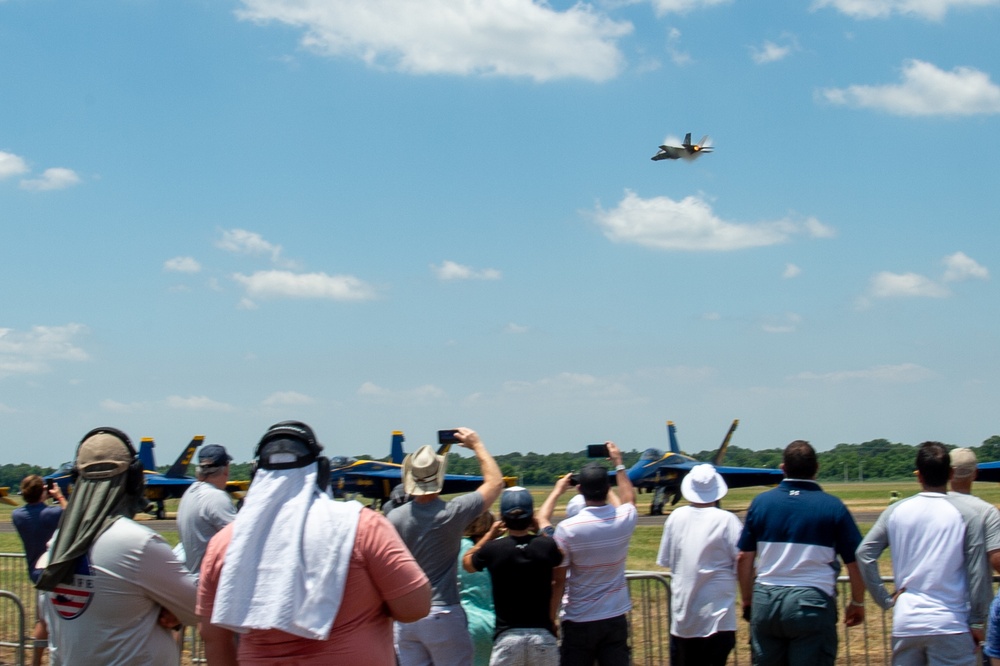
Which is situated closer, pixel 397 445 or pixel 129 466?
pixel 129 466

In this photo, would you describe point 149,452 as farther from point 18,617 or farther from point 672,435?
point 18,617

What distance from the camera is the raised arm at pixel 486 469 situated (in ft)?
14.9

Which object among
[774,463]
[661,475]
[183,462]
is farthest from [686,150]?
[774,463]

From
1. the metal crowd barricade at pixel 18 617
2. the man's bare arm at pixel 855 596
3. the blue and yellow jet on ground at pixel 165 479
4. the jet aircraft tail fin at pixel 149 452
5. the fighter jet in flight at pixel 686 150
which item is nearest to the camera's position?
the man's bare arm at pixel 855 596

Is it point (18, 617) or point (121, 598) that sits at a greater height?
point (121, 598)

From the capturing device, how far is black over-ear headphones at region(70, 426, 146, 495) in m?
3.62

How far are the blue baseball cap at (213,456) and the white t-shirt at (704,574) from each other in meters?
2.79

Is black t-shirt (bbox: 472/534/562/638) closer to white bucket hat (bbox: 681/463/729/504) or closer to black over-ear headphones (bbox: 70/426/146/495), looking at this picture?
white bucket hat (bbox: 681/463/729/504)

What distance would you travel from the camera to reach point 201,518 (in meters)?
5.68

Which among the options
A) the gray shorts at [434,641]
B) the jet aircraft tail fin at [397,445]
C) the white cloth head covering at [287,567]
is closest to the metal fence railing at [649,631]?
the gray shorts at [434,641]

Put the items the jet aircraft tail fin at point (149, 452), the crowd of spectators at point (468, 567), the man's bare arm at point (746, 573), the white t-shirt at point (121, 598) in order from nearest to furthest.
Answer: the crowd of spectators at point (468, 567), the white t-shirt at point (121, 598), the man's bare arm at point (746, 573), the jet aircraft tail fin at point (149, 452)

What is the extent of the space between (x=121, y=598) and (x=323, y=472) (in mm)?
873

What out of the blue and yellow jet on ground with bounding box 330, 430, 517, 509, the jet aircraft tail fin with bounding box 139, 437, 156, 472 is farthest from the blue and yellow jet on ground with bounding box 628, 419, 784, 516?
the jet aircraft tail fin with bounding box 139, 437, 156, 472

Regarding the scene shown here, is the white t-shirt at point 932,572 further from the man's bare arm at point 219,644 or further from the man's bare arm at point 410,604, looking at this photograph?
the man's bare arm at point 219,644
